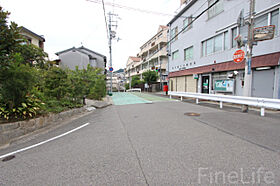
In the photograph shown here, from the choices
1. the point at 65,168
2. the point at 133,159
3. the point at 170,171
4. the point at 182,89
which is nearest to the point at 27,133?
the point at 65,168

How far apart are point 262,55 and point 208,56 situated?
540 cm

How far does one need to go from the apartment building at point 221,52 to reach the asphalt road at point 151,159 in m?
7.17

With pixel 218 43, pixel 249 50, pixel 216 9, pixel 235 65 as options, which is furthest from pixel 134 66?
pixel 249 50

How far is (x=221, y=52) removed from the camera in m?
13.0

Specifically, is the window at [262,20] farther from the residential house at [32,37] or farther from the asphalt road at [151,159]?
the residential house at [32,37]

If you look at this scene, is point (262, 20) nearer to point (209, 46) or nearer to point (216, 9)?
point (209, 46)

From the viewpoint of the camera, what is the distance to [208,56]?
14727mm

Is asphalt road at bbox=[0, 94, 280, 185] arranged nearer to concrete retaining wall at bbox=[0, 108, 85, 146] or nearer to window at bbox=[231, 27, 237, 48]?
concrete retaining wall at bbox=[0, 108, 85, 146]

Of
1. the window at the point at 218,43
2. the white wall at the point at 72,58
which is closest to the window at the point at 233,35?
the window at the point at 218,43

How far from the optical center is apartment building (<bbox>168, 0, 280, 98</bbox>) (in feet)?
30.4

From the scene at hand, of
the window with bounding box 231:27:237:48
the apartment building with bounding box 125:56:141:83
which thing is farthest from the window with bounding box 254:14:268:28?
the apartment building with bounding box 125:56:141:83

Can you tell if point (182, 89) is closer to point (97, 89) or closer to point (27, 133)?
point (97, 89)

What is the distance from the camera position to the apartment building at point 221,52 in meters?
9.27

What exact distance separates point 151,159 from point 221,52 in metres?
13.5
